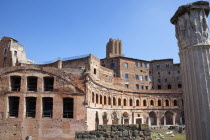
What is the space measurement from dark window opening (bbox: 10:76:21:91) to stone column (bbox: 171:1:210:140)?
19.5 metres

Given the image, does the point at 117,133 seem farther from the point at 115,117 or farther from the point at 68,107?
the point at 115,117

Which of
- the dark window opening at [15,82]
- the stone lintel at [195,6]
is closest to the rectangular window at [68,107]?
the dark window opening at [15,82]

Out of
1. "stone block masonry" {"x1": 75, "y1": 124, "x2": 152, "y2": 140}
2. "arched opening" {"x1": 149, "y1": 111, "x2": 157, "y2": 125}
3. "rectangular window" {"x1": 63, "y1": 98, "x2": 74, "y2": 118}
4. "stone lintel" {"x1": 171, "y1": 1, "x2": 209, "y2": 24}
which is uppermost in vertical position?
"stone lintel" {"x1": 171, "y1": 1, "x2": 209, "y2": 24}

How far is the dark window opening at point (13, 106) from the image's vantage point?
70.2ft

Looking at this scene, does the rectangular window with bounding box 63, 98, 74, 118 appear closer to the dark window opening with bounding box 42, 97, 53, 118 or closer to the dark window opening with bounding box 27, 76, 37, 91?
the dark window opening with bounding box 42, 97, 53, 118

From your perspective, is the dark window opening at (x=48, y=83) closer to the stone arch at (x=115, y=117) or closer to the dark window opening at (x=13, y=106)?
the dark window opening at (x=13, y=106)

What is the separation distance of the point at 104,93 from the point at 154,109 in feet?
52.9

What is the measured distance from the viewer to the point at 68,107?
2211 cm

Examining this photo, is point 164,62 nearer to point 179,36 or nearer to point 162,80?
point 162,80

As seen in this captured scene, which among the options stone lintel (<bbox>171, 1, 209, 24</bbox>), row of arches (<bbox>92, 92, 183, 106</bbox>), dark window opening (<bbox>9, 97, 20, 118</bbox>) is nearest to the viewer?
stone lintel (<bbox>171, 1, 209, 24</bbox>)

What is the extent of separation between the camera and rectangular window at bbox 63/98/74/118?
20797 mm

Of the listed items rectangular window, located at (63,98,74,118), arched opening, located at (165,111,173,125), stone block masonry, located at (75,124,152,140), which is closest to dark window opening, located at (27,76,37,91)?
rectangular window, located at (63,98,74,118)

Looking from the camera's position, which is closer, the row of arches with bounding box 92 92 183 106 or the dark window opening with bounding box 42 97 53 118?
the dark window opening with bounding box 42 97 53 118

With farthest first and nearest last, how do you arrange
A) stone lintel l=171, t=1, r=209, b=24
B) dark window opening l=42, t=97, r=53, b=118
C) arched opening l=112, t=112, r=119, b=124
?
arched opening l=112, t=112, r=119, b=124 < dark window opening l=42, t=97, r=53, b=118 < stone lintel l=171, t=1, r=209, b=24
